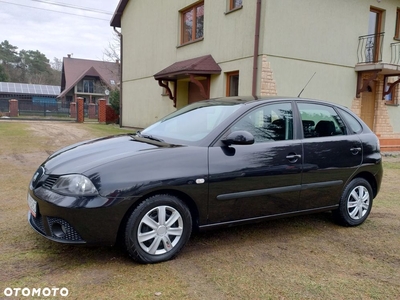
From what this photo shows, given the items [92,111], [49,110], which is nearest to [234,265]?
[92,111]

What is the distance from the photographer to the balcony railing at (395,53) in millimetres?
13266

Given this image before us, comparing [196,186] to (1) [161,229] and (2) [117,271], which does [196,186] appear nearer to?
(1) [161,229]

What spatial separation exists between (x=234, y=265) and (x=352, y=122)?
8.37ft

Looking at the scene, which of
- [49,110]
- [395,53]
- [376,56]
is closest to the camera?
[376,56]

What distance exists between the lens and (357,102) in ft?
41.9

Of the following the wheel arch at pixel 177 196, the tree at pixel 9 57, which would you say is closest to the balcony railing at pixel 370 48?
the wheel arch at pixel 177 196

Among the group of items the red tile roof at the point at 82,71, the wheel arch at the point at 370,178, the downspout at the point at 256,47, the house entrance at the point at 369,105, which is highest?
the red tile roof at the point at 82,71

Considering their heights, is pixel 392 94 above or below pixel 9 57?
below

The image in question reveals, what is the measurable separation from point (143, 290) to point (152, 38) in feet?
51.1

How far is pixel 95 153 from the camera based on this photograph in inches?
131

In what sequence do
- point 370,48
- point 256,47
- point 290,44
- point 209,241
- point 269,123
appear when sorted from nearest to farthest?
point 209,241 → point 269,123 → point 256,47 → point 290,44 → point 370,48

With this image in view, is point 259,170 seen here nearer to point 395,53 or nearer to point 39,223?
point 39,223

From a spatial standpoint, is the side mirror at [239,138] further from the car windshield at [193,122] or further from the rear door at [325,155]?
the rear door at [325,155]

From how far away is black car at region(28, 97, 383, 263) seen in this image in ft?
9.62
